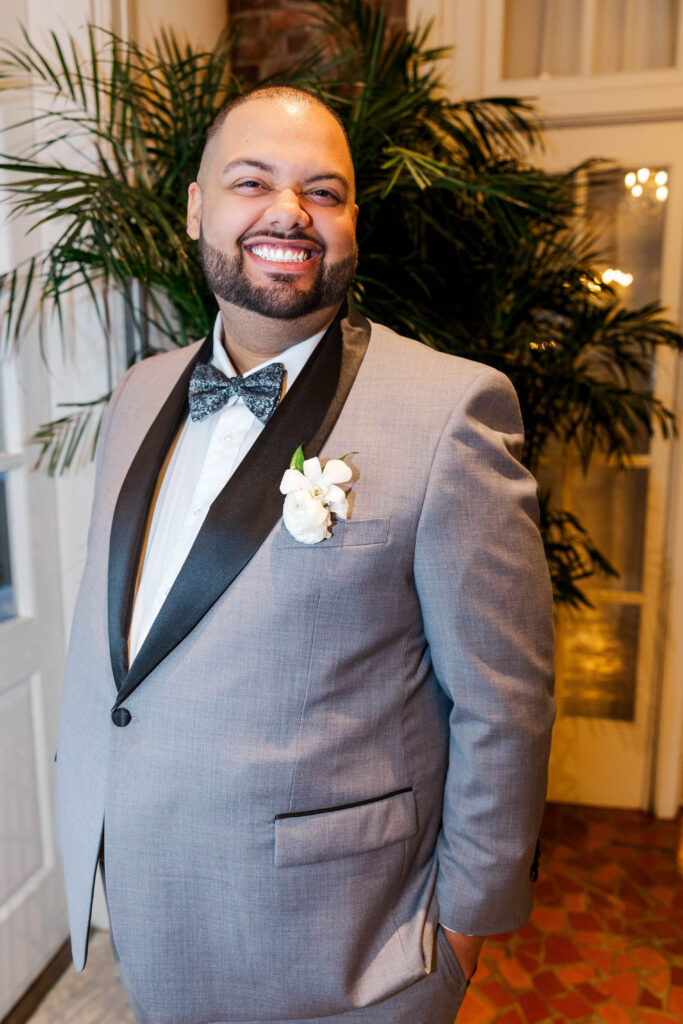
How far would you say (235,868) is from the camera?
0.97 meters

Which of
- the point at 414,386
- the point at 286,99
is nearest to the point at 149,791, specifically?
the point at 414,386

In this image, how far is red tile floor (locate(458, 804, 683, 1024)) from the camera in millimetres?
1908

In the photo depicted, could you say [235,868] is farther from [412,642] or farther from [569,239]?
[569,239]

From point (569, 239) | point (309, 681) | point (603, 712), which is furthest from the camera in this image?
point (603, 712)

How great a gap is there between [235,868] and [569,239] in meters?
2.09

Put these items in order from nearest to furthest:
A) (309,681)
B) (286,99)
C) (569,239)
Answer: (309,681)
(286,99)
(569,239)

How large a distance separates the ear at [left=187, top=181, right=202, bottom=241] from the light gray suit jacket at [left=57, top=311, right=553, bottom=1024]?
1.11 feet

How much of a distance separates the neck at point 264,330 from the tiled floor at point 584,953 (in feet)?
5.52

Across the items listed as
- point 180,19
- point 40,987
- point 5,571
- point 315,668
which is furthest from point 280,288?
point 40,987

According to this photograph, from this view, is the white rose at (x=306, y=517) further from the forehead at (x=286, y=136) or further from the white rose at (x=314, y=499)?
the forehead at (x=286, y=136)

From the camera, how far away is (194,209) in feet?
3.96

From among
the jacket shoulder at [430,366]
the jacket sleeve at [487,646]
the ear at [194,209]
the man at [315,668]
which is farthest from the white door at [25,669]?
the jacket sleeve at [487,646]

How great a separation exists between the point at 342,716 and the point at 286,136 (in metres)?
0.79

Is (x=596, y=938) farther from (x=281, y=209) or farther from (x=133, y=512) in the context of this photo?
(x=281, y=209)
